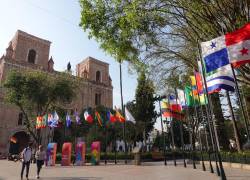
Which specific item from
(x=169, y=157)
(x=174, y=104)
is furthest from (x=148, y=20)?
(x=169, y=157)

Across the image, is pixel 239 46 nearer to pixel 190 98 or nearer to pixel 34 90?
pixel 190 98

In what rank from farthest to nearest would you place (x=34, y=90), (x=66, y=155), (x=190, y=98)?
(x=34, y=90) < (x=66, y=155) < (x=190, y=98)

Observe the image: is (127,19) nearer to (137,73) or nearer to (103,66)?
(137,73)

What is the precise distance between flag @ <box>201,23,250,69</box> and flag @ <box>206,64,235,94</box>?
0.34 m

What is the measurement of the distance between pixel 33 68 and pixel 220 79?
139 ft

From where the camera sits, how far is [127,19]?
10680 millimetres

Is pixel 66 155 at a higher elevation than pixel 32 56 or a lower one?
lower

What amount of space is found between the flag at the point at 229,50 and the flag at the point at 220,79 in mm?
345

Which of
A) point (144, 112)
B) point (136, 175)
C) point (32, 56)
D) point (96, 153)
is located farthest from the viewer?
point (32, 56)

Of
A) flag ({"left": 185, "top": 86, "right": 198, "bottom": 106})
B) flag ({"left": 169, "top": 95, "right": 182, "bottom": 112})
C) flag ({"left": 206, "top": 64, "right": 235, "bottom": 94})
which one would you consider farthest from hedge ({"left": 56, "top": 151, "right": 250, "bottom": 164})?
flag ({"left": 206, "top": 64, "right": 235, "bottom": 94})

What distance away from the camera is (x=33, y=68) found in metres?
45.7

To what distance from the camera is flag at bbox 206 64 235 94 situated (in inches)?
380

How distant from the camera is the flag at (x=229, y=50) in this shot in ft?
29.2

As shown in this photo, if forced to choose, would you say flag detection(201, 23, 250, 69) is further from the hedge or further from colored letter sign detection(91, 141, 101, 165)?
colored letter sign detection(91, 141, 101, 165)
